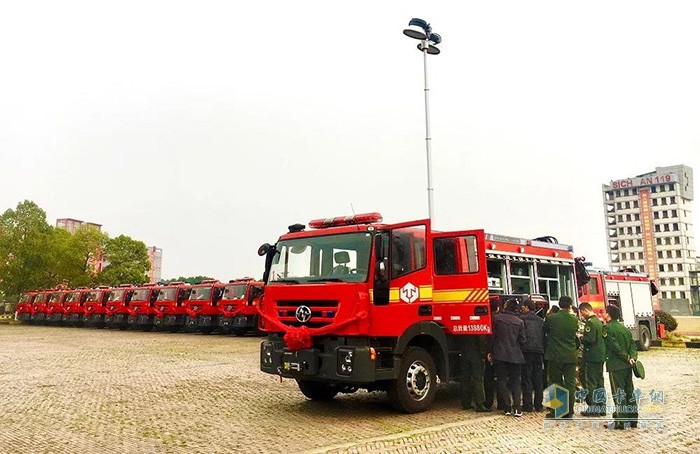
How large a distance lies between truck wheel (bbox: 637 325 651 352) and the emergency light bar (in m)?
14.8

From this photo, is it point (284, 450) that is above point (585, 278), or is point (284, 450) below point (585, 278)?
below

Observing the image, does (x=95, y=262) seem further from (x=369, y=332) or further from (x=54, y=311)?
(x=369, y=332)

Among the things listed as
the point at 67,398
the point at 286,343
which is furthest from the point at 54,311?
the point at 286,343

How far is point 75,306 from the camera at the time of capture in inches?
1416

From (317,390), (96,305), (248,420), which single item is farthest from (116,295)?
(248,420)

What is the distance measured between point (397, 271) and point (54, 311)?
36.2 meters

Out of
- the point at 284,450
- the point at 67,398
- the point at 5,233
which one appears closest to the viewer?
the point at 284,450

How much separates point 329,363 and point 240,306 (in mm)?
18676

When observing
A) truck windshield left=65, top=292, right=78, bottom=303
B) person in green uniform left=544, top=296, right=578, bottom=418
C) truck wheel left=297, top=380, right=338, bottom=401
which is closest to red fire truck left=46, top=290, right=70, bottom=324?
truck windshield left=65, top=292, right=78, bottom=303

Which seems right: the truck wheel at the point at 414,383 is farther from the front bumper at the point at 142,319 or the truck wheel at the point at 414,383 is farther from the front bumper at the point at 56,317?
the front bumper at the point at 56,317

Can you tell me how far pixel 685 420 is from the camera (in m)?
7.87

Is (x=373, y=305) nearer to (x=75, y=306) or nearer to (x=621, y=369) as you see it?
(x=621, y=369)

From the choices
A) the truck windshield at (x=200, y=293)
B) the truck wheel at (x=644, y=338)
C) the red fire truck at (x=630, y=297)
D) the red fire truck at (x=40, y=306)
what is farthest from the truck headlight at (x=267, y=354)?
the red fire truck at (x=40, y=306)

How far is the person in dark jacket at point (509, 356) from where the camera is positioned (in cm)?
838
